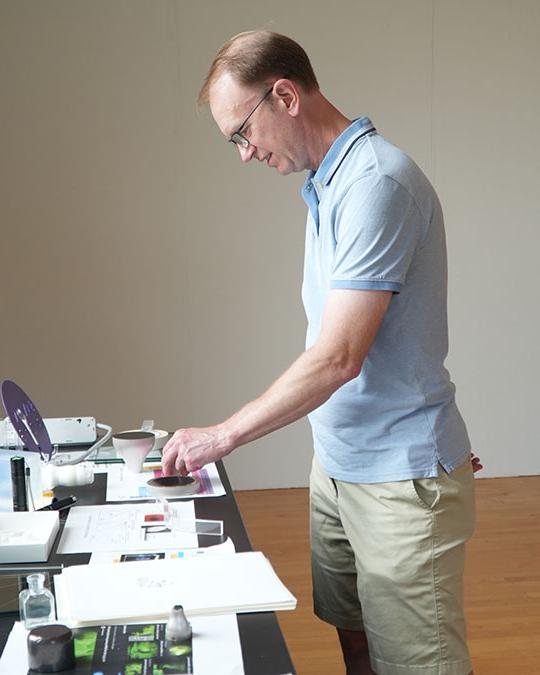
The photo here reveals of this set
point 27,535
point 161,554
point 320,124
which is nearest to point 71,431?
point 27,535

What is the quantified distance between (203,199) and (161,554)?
357 centimetres

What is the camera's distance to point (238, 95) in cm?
180

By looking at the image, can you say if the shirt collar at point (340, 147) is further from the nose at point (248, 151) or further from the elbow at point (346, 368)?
the elbow at point (346, 368)

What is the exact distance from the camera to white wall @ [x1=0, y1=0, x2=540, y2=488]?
4777 mm

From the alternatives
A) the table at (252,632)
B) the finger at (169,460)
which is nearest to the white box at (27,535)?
the table at (252,632)

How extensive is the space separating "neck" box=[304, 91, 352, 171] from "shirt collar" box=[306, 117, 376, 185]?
0.11 ft

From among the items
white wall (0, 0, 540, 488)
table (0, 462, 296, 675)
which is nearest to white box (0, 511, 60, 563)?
table (0, 462, 296, 675)

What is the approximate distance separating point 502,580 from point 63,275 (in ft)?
8.92

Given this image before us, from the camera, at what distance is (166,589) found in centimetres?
132

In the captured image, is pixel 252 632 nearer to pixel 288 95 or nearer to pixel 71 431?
pixel 288 95

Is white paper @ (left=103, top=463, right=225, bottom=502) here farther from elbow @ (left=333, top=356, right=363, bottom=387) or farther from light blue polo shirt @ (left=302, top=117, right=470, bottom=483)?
A: elbow @ (left=333, top=356, right=363, bottom=387)

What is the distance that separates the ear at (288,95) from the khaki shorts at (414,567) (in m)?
0.76

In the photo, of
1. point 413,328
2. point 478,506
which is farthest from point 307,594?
point 413,328

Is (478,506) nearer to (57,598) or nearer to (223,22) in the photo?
(223,22)
